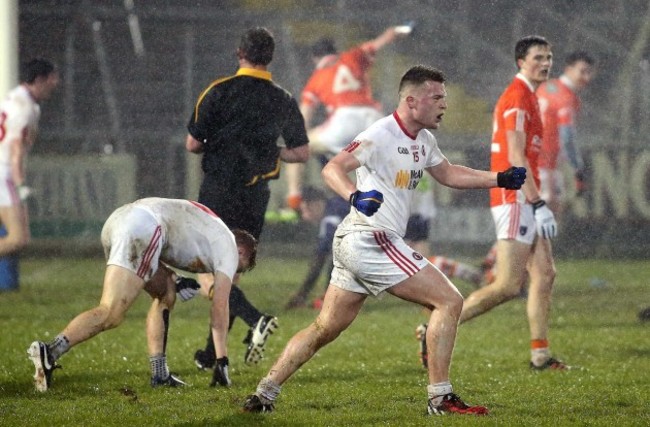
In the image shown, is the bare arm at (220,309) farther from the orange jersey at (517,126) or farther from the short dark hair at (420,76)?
the orange jersey at (517,126)

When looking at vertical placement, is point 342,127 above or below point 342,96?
below

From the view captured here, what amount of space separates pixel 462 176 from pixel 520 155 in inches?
69.3

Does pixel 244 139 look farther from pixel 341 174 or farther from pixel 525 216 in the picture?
pixel 341 174

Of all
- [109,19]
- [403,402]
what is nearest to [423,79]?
[403,402]

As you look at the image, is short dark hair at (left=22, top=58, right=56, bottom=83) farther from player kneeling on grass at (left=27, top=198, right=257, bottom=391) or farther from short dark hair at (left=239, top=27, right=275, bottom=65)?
player kneeling on grass at (left=27, top=198, right=257, bottom=391)

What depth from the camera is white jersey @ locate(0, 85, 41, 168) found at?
1243 centimetres

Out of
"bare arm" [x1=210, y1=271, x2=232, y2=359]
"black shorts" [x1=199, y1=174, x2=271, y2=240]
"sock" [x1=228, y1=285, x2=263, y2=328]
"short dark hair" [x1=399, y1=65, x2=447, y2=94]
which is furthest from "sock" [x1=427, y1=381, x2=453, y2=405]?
Answer: "black shorts" [x1=199, y1=174, x2=271, y2=240]

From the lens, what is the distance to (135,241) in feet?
24.3

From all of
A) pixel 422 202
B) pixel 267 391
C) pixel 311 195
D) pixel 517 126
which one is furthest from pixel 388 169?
pixel 311 195

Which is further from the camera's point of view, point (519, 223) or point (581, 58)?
point (581, 58)

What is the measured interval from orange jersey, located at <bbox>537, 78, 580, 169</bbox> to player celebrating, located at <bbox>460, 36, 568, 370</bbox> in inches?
116

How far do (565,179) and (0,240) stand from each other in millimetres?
8509

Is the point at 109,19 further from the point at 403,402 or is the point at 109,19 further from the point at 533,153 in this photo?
the point at 403,402

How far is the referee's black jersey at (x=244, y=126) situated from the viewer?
8.84 m
